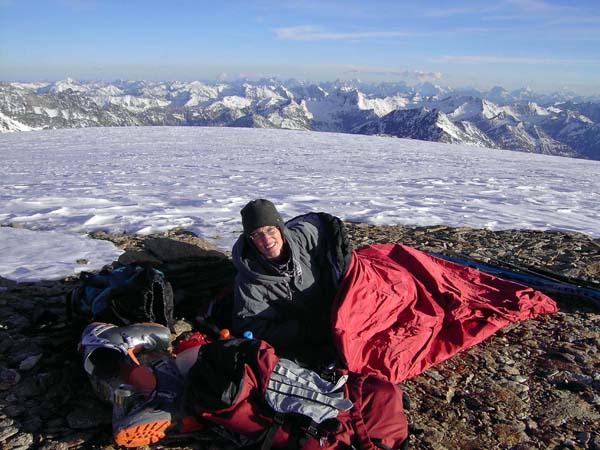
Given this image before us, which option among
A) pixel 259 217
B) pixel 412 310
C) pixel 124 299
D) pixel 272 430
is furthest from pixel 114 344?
pixel 412 310

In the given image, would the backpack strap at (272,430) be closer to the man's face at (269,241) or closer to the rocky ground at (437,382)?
the rocky ground at (437,382)

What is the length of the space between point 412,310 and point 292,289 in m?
1.14

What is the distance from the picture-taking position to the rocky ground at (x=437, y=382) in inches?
119

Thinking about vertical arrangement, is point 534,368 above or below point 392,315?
below

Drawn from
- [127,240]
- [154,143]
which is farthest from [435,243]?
[154,143]

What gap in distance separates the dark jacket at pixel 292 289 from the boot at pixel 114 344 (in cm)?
69

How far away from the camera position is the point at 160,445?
2.90m

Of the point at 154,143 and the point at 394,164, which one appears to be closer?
the point at 394,164

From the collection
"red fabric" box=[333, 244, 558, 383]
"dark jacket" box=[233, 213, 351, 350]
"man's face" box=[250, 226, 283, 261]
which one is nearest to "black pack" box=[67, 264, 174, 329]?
"dark jacket" box=[233, 213, 351, 350]

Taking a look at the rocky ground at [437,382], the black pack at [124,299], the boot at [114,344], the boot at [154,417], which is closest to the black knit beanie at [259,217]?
the black pack at [124,299]

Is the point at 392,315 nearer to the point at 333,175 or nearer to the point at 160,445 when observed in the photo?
the point at 160,445

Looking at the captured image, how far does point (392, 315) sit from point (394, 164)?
17.1 meters

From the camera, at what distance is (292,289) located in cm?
379

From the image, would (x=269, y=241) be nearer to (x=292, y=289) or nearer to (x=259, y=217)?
(x=259, y=217)
